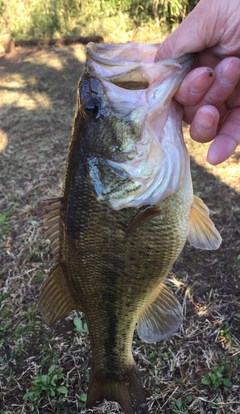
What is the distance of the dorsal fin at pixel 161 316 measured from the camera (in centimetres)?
171

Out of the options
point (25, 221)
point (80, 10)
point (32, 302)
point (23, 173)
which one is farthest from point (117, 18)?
point (32, 302)

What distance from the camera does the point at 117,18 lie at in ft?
29.8

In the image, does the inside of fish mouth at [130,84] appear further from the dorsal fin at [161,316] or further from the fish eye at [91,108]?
the dorsal fin at [161,316]

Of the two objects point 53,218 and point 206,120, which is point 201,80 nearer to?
point 206,120

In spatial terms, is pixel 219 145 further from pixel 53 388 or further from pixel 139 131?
pixel 53 388

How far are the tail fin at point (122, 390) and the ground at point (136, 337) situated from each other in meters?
0.46

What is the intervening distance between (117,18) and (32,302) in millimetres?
7941

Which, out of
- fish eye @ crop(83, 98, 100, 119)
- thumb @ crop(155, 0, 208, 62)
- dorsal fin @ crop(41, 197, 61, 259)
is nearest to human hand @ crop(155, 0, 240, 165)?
thumb @ crop(155, 0, 208, 62)

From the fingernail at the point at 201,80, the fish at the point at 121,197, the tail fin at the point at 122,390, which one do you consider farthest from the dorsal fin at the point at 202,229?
the tail fin at the point at 122,390

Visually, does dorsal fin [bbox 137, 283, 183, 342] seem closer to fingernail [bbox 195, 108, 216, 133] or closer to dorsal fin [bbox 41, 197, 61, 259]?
dorsal fin [bbox 41, 197, 61, 259]

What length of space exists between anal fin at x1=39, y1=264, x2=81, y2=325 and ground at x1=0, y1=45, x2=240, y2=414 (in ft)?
2.91

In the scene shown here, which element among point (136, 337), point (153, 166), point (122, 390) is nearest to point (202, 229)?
point (153, 166)

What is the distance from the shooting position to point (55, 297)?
1640mm

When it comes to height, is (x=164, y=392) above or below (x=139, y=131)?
below
